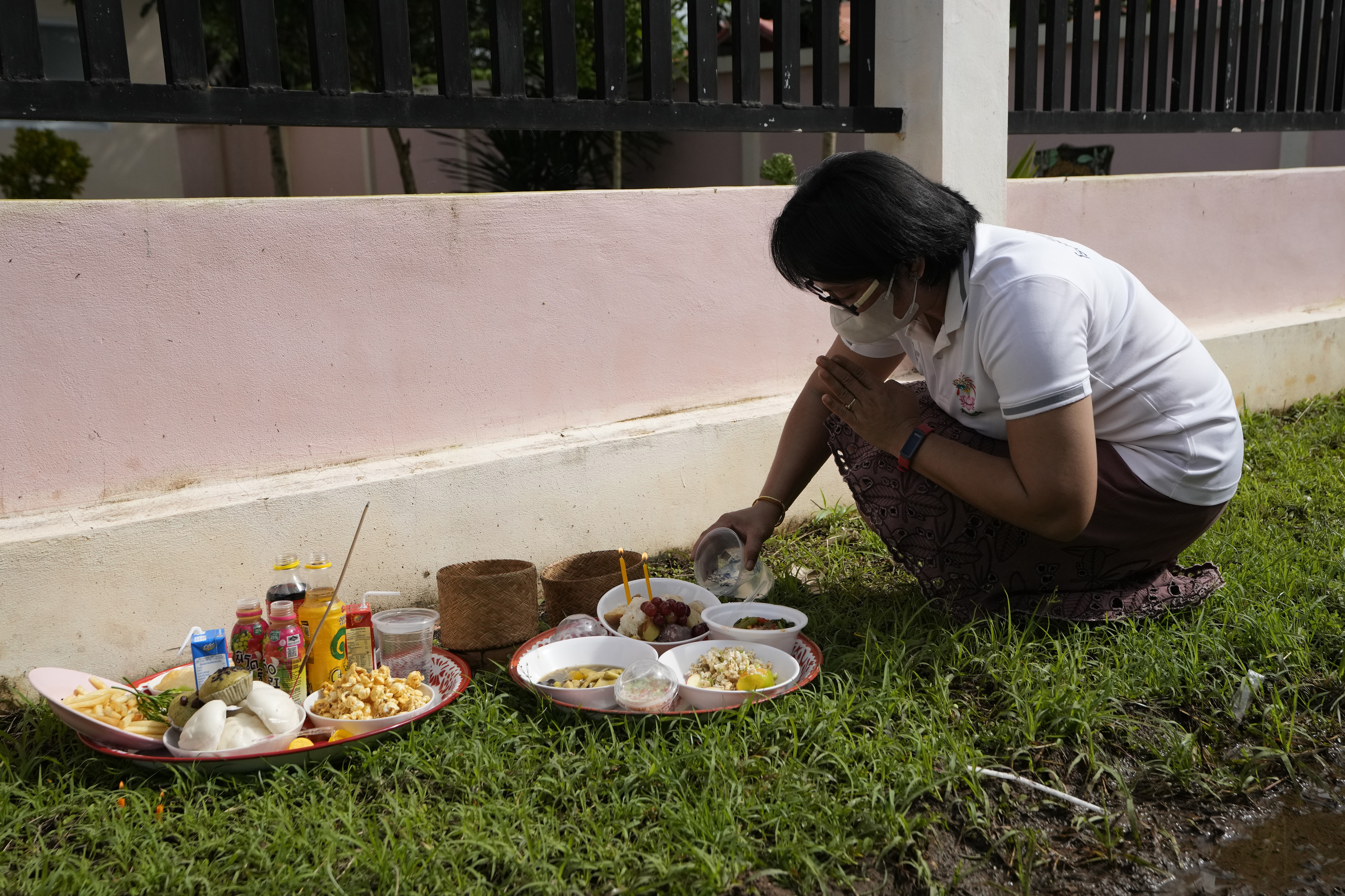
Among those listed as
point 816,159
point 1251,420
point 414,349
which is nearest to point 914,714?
point 414,349

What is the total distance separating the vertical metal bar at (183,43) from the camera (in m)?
2.78

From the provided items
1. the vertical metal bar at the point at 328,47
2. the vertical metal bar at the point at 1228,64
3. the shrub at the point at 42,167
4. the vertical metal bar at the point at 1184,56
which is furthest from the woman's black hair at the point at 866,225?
the shrub at the point at 42,167

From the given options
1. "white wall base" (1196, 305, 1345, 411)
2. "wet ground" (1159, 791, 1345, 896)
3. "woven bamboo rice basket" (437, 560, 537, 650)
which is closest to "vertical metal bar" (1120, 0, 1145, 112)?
"white wall base" (1196, 305, 1345, 411)

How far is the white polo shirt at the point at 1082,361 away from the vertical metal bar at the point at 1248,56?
3527mm

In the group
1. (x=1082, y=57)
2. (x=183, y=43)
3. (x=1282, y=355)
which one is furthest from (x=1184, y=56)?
(x=183, y=43)

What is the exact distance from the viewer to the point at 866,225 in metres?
2.31

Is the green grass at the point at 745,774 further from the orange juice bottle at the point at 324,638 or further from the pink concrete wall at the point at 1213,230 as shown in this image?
the pink concrete wall at the point at 1213,230

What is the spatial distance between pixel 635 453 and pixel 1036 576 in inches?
54.3

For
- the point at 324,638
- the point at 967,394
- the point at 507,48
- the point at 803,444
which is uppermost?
the point at 507,48

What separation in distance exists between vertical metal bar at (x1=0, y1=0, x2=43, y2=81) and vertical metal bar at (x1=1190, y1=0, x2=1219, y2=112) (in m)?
4.98

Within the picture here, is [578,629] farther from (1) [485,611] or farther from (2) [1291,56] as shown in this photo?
(2) [1291,56]

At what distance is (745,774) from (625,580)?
0.82 meters

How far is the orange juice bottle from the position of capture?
253 centimetres

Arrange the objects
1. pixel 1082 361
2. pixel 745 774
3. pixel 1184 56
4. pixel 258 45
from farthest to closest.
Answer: pixel 1184 56 < pixel 258 45 < pixel 1082 361 < pixel 745 774
